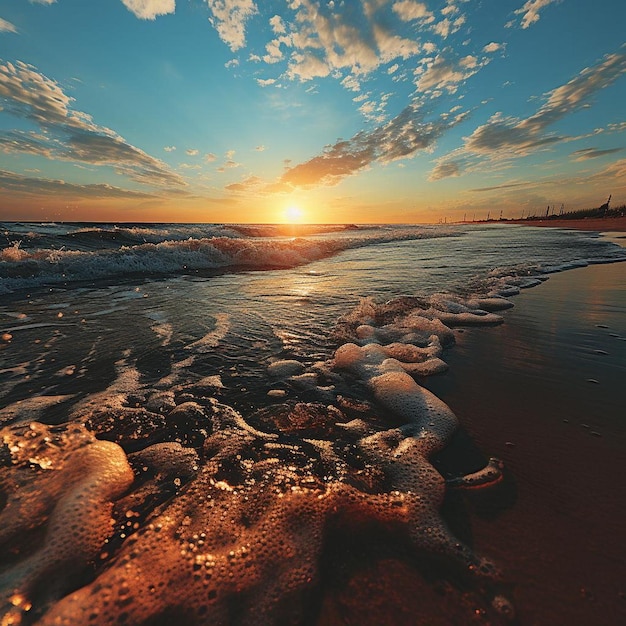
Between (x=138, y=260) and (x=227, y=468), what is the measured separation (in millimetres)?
11664

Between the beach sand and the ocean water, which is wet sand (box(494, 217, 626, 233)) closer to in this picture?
the beach sand

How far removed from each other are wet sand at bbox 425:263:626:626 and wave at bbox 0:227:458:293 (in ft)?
33.5

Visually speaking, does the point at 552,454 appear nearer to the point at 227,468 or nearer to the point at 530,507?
the point at 530,507

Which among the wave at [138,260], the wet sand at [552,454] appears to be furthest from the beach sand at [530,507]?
the wave at [138,260]

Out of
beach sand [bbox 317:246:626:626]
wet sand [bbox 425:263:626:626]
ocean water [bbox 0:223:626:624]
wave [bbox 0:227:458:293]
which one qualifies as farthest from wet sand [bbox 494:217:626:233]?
ocean water [bbox 0:223:626:624]

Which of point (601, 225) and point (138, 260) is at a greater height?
point (138, 260)

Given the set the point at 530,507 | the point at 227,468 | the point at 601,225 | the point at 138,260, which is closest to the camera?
the point at 530,507

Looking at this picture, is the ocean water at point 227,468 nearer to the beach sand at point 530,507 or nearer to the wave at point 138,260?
the beach sand at point 530,507

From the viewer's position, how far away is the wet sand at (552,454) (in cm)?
131

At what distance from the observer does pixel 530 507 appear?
1.67m

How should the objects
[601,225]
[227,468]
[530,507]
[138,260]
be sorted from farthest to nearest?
[601,225] → [138,260] → [227,468] → [530,507]

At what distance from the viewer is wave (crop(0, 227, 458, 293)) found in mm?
9016

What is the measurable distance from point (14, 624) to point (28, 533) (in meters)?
0.51

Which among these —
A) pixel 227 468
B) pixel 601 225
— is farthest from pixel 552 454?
pixel 601 225
